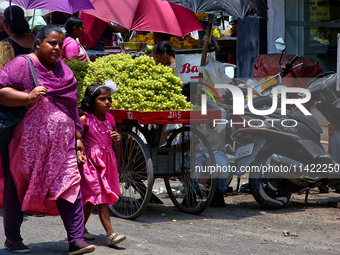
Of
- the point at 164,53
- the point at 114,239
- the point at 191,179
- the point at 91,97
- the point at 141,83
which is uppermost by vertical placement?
the point at 164,53

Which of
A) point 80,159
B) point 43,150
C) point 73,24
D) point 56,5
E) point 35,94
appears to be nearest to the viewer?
point 35,94

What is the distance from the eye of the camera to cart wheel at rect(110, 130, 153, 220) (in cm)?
499

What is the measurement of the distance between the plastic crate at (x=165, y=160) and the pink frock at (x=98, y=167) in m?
0.88

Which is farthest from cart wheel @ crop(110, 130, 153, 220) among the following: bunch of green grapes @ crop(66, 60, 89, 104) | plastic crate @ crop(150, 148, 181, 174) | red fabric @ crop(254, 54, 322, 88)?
red fabric @ crop(254, 54, 322, 88)

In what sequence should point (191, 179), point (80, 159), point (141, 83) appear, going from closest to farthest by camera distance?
point (80, 159) → point (141, 83) → point (191, 179)

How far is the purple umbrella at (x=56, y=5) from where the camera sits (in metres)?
5.26

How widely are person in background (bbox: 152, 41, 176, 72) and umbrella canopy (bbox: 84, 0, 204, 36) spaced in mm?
525

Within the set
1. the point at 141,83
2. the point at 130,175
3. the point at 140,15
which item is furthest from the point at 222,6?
the point at 130,175

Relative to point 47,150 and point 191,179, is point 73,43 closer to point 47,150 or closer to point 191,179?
point 191,179

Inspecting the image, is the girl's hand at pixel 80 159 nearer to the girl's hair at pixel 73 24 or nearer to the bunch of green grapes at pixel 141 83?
the bunch of green grapes at pixel 141 83

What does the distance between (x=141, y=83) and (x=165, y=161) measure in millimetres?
876

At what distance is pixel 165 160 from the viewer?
5.07m

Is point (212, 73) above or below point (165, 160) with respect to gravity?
above

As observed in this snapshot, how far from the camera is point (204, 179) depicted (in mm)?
5246
